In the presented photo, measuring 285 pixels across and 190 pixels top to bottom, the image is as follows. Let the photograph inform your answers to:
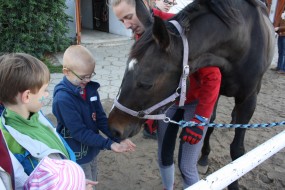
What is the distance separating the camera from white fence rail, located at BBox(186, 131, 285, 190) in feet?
3.25

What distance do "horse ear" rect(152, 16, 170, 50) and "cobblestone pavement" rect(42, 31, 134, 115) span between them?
1.60 metres

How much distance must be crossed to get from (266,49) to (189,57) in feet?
2.71

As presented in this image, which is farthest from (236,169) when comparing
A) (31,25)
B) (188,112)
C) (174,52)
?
(31,25)

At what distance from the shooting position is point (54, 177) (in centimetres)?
92

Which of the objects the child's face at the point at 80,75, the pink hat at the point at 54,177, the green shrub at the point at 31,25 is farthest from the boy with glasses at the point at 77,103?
the green shrub at the point at 31,25

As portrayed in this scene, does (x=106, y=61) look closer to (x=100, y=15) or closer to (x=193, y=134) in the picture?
(x=100, y=15)

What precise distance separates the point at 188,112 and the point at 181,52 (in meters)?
0.53

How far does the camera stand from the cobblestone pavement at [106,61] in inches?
168

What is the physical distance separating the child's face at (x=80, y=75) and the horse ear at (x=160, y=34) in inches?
16.6

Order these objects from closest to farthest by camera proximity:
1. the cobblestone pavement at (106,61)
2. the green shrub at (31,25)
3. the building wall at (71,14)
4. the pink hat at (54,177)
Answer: the pink hat at (54,177), the cobblestone pavement at (106,61), the green shrub at (31,25), the building wall at (71,14)

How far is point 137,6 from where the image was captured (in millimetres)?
1698

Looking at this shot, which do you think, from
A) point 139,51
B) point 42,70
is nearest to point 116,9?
point 139,51

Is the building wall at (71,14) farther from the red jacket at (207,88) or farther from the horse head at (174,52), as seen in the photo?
the red jacket at (207,88)

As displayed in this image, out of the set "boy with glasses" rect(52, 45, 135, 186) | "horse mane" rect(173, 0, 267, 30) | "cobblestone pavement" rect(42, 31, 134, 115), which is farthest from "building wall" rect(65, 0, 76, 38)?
"horse mane" rect(173, 0, 267, 30)
